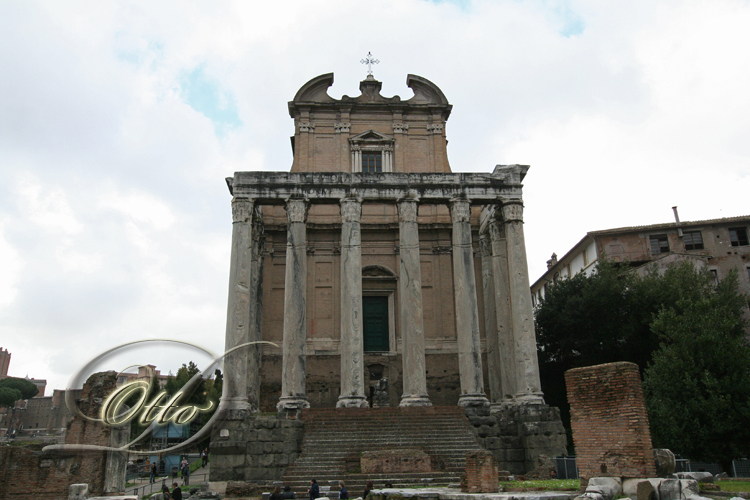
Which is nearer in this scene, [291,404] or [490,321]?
[291,404]

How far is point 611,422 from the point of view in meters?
11.2

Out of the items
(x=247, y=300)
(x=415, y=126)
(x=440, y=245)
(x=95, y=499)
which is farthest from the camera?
(x=415, y=126)

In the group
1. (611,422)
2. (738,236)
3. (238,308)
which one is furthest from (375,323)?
(738,236)

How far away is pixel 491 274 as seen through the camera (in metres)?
26.4

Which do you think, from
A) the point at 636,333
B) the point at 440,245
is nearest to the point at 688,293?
the point at 636,333

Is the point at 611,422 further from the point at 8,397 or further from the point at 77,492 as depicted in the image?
the point at 8,397

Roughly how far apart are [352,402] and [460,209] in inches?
349

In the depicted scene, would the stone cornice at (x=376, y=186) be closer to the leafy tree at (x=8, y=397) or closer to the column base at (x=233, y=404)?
the column base at (x=233, y=404)

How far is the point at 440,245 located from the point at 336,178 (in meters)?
7.00

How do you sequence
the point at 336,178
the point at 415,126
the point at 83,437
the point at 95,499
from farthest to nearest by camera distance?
the point at 415,126, the point at 336,178, the point at 83,437, the point at 95,499

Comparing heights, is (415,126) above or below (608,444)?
above

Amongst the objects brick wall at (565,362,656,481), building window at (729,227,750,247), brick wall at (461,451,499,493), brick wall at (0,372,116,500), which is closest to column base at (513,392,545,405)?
brick wall at (461,451,499,493)

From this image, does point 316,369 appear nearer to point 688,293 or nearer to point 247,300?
point 247,300

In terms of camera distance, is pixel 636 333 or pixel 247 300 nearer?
pixel 247 300
